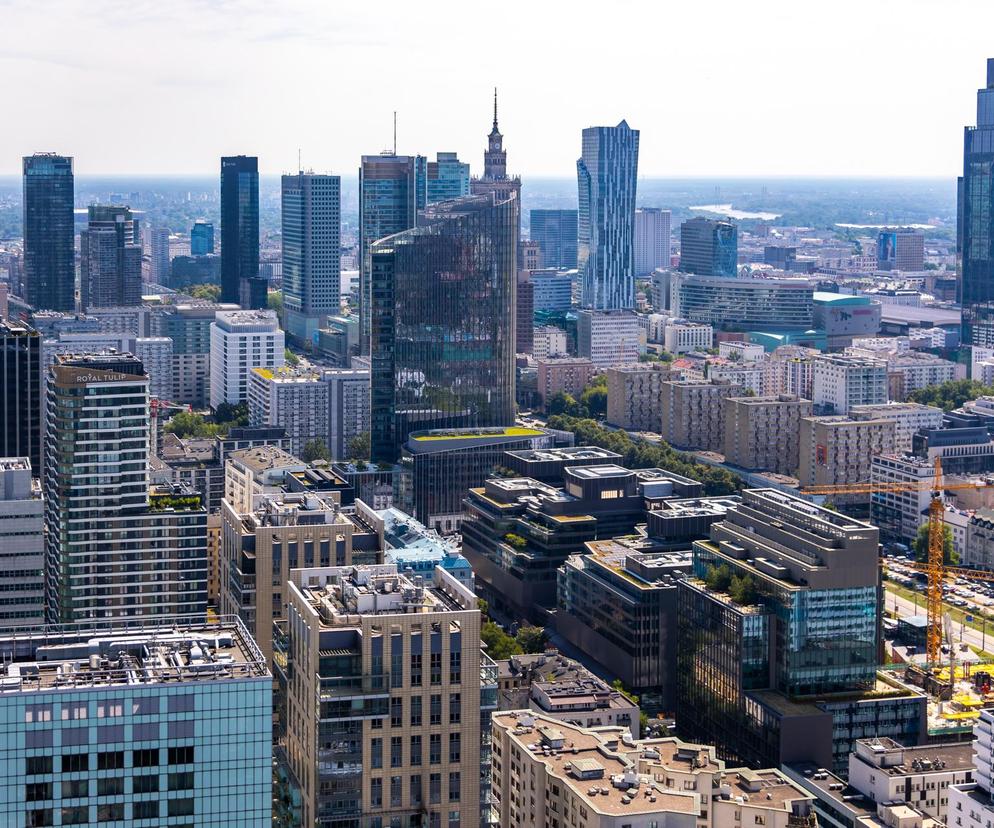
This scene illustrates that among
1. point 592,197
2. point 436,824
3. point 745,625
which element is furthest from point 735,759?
point 592,197

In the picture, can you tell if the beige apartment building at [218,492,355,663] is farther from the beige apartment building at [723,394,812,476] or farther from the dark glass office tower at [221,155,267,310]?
the dark glass office tower at [221,155,267,310]

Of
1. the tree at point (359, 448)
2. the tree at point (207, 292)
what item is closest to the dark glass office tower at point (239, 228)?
the tree at point (207, 292)

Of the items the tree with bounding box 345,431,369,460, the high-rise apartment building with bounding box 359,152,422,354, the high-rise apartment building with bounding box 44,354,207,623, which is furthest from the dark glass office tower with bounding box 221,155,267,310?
the high-rise apartment building with bounding box 44,354,207,623

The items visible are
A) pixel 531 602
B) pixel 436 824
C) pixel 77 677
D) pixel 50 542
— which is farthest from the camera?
pixel 531 602

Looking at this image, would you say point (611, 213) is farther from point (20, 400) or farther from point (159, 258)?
point (20, 400)

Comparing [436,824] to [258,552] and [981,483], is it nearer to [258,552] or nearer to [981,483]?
[258,552]

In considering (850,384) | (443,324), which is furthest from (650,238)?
(443,324)

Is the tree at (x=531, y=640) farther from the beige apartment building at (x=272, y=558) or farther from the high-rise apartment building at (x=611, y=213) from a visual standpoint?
the high-rise apartment building at (x=611, y=213)
